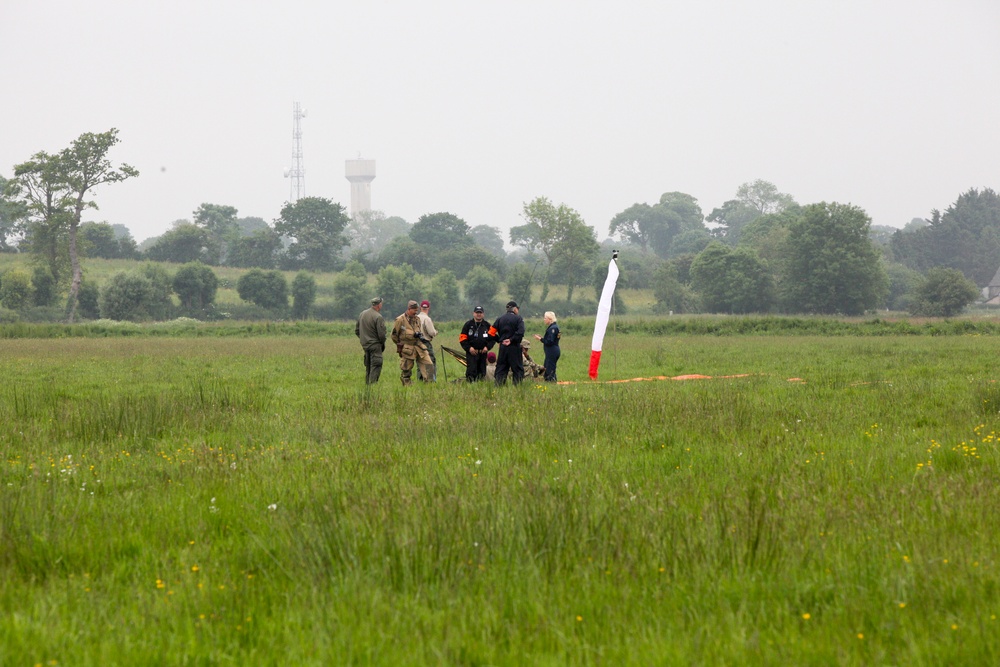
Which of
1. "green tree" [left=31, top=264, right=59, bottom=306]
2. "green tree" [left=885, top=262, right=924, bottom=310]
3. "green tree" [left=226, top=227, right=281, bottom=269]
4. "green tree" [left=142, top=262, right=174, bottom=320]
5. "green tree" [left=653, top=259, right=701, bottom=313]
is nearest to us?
"green tree" [left=31, top=264, right=59, bottom=306]

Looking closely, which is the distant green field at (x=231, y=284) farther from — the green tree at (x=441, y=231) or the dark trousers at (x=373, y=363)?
the dark trousers at (x=373, y=363)

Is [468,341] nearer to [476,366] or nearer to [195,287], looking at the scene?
[476,366]

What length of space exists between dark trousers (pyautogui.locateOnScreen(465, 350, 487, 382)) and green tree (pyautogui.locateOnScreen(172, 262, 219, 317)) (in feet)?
217

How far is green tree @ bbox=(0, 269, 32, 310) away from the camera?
7138cm

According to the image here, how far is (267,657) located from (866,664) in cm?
245

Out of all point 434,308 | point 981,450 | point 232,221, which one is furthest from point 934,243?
point 981,450

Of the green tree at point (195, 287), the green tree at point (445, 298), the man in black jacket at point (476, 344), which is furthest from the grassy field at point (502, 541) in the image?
the green tree at point (445, 298)

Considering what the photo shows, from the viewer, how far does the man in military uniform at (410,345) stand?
57.3 feet

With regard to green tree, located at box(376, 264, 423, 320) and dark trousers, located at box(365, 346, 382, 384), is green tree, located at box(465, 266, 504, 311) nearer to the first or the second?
green tree, located at box(376, 264, 423, 320)

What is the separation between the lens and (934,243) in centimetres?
13062

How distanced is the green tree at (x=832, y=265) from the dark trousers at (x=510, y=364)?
7302cm

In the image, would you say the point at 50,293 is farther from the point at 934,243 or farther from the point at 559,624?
the point at 934,243

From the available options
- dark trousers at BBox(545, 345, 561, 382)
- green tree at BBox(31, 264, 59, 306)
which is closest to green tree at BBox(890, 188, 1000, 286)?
green tree at BBox(31, 264, 59, 306)

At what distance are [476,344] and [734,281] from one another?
76.8m
